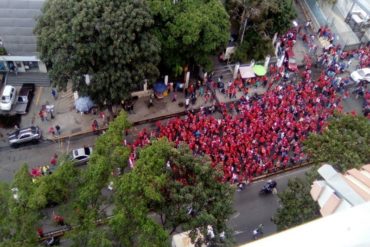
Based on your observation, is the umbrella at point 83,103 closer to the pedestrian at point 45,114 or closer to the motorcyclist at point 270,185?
the pedestrian at point 45,114

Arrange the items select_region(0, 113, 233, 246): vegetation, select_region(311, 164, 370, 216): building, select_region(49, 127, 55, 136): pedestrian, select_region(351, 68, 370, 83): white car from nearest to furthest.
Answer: select_region(311, 164, 370, 216): building
select_region(0, 113, 233, 246): vegetation
select_region(49, 127, 55, 136): pedestrian
select_region(351, 68, 370, 83): white car

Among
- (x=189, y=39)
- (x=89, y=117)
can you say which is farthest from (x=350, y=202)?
(x=89, y=117)

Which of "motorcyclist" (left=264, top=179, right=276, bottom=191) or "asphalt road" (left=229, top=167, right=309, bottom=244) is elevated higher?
"motorcyclist" (left=264, top=179, right=276, bottom=191)

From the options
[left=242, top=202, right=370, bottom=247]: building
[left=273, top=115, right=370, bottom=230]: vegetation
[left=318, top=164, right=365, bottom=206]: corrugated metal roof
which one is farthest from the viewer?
[left=273, top=115, right=370, bottom=230]: vegetation

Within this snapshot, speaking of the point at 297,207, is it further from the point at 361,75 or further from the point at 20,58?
the point at 20,58

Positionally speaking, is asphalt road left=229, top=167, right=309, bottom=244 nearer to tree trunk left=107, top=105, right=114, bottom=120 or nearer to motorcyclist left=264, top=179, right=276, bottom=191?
motorcyclist left=264, top=179, right=276, bottom=191

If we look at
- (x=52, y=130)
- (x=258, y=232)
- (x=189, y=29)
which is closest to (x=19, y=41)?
(x=52, y=130)

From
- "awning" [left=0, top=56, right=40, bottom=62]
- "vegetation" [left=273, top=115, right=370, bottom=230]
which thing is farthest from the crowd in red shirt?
"awning" [left=0, top=56, right=40, bottom=62]
